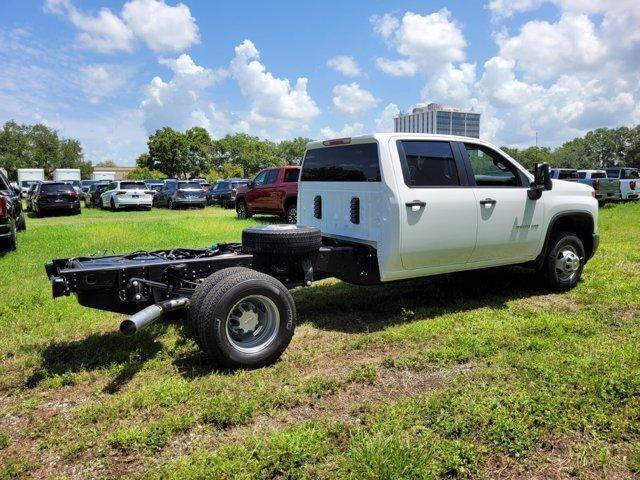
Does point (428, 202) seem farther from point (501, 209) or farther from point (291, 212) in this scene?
point (291, 212)

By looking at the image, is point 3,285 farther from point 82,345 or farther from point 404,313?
point 404,313

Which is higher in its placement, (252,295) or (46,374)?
(252,295)

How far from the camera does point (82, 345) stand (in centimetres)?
481

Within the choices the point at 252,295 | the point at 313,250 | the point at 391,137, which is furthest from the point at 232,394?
the point at 391,137

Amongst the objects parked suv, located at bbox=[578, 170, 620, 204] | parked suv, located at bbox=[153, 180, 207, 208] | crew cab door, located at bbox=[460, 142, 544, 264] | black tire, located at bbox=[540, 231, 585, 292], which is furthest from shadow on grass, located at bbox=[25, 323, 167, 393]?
parked suv, located at bbox=[153, 180, 207, 208]

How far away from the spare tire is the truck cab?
2.53 ft

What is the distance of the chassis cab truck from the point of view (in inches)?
161

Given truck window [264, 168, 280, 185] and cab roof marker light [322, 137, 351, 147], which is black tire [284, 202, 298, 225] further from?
cab roof marker light [322, 137, 351, 147]

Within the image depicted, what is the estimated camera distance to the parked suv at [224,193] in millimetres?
26562

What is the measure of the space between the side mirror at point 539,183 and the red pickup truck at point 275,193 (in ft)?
33.6

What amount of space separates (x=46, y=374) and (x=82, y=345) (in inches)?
26.6

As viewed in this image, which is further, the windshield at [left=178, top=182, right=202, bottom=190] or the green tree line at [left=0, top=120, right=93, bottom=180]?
the green tree line at [left=0, top=120, right=93, bottom=180]

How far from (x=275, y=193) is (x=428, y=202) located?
40.0ft

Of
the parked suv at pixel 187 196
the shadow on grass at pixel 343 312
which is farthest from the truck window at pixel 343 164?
the parked suv at pixel 187 196
